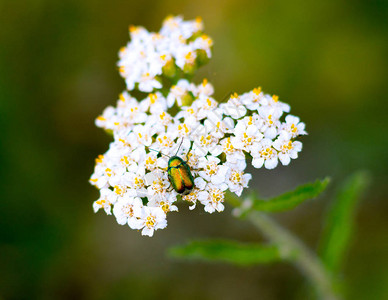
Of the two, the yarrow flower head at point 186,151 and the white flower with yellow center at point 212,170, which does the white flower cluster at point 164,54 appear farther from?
the white flower with yellow center at point 212,170

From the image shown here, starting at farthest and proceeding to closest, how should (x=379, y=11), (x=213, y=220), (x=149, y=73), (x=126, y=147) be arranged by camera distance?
(x=213, y=220)
(x=379, y=11)
(x=149, y=73)
(x=126, y=147)

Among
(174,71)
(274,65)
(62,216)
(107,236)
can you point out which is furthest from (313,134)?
(62,216)

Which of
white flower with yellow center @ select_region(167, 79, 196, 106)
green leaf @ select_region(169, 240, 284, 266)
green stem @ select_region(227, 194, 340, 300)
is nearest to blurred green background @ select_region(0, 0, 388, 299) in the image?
green stem @ select_region(227, 194, 340, 300)

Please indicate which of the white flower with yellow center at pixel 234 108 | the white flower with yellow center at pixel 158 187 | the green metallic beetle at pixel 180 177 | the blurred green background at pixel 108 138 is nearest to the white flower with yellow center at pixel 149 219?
the white flower with yellow center at pixel 158 187

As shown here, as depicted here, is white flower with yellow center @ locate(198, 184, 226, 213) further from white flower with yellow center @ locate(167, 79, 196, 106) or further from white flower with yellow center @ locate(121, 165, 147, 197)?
white flower with yellow center @ locate(167, 79, 196, 106)

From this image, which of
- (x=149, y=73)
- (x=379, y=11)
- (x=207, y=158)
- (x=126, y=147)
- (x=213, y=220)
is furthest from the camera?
(x=213, y=220)

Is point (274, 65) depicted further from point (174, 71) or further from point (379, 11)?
point (174, 71)
